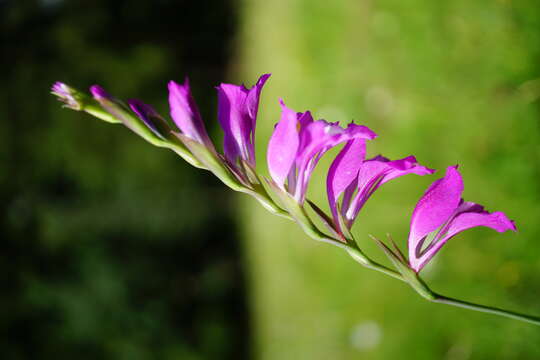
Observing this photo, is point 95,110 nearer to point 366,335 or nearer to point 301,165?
point 301,165

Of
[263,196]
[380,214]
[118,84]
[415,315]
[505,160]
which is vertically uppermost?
[118,84]

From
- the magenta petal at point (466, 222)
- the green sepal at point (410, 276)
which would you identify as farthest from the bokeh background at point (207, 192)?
the green sepal at point (410, 276)

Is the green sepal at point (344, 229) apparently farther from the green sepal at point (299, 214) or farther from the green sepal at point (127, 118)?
the green sepal at point (127, 118)

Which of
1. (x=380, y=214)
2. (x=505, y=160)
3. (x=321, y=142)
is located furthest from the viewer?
(x=380, y=214)

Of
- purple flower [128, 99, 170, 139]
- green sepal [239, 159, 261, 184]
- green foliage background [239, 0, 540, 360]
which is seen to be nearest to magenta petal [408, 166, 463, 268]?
green sepal [239, 159, 261, 184]

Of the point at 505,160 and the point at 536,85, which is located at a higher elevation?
the point at 536,85

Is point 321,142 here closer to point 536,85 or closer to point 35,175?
point 536,85

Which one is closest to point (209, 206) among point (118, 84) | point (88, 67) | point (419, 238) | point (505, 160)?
point (118, 84)
